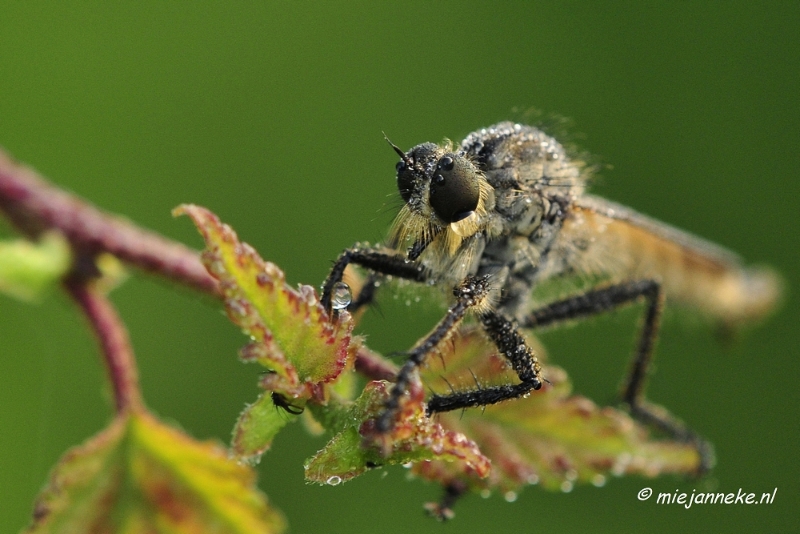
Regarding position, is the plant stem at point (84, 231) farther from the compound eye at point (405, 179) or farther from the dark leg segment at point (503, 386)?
the dark leg segment at point (503, 386)

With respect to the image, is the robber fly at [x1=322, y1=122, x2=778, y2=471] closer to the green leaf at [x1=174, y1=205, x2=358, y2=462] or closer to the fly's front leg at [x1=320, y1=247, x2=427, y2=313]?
the fly's front leg at [x1=320, y1=247, x2=427, y2=313]

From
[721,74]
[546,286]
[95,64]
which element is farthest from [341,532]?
[721,74]

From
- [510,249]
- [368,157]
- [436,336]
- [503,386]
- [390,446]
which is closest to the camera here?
[390,446]

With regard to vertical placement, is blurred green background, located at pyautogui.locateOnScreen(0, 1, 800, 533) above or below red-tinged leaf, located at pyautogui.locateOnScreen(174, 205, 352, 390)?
above

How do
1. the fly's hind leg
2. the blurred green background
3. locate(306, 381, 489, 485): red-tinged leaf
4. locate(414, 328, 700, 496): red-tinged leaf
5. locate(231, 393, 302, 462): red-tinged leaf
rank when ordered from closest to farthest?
locate(306, 381, 489, 485): red-tinged leaf
locate(231, 393, 302, 462): red-tinged leaf
locate(414, 328, 700, 496): red-tinged leaf
the fly's hind leg
the blurred green background

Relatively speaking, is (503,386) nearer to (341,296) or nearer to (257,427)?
(341,296)

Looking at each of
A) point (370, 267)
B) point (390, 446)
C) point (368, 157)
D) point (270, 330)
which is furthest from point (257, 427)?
point (368, 157)

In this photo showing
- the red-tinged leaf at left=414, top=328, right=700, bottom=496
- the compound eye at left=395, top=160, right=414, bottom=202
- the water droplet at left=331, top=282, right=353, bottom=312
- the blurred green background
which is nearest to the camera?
the water droplet at left=331, top=282, right=353, bottom=312

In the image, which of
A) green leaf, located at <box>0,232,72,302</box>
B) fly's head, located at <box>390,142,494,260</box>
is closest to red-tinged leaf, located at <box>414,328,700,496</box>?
fly's head, located at <box>390,142,494,260</box>
